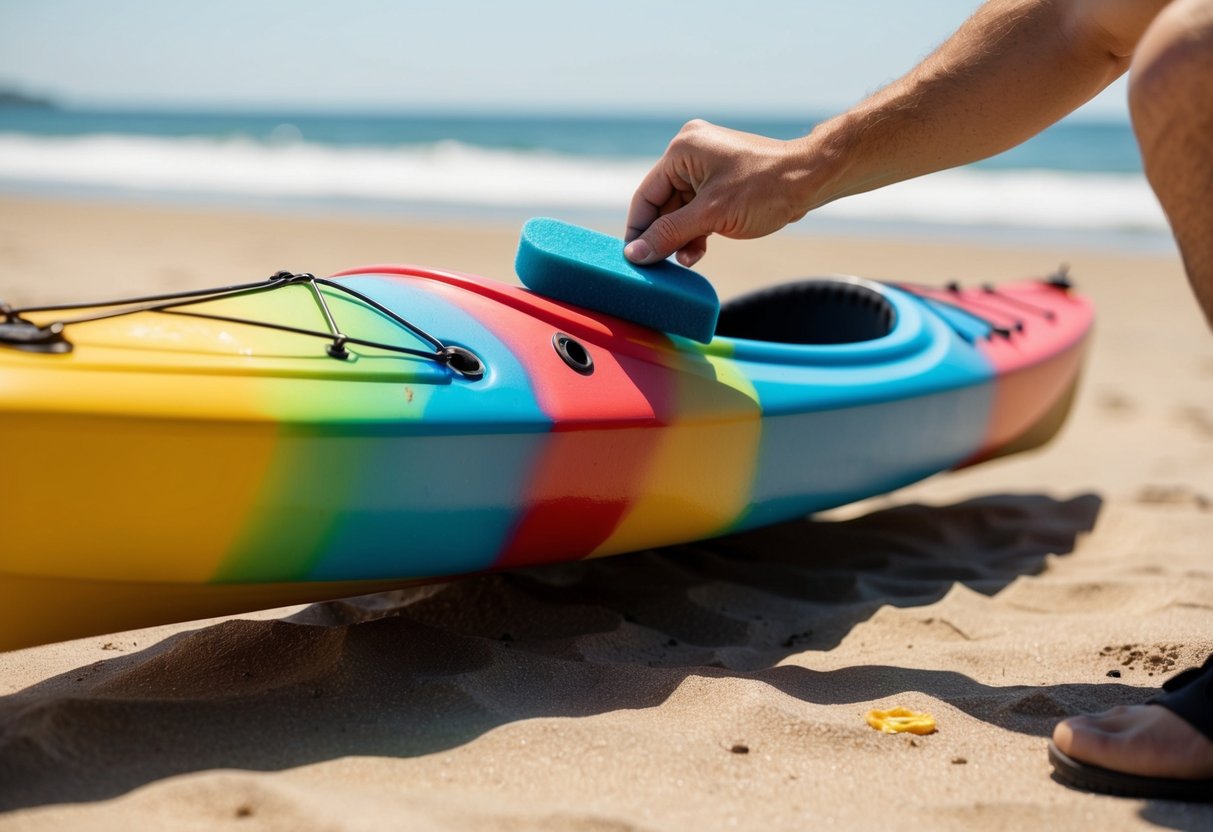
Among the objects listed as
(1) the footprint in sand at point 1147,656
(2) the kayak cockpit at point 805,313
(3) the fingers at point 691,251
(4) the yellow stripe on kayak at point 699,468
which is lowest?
(1) the footprint in sand at point 1147,656

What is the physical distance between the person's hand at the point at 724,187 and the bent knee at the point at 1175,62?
0.73 m

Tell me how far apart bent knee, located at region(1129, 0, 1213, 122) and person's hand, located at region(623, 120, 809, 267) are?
729mm

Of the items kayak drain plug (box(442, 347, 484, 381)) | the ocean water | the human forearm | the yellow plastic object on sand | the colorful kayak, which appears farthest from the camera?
the ocean water

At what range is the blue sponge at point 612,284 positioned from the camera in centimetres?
231

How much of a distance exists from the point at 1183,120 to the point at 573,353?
1112 mm

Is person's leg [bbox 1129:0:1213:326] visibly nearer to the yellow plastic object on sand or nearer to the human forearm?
the human forearm

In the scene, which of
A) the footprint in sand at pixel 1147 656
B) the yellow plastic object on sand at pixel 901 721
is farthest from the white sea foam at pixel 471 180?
the yellow plastic object on sand at pixel 901 721

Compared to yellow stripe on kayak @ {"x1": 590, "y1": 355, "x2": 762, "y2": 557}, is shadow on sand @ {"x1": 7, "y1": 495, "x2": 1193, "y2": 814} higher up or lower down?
lower down

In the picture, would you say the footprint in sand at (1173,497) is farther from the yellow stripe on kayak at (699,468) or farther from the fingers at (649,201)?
the fingers at (649,201)

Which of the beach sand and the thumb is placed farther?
the thumb

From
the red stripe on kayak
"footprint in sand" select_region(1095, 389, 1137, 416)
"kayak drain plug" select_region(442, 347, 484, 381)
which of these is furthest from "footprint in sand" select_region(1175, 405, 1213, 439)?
"kayak drain plug" select_region(442, 347, 484, 381)

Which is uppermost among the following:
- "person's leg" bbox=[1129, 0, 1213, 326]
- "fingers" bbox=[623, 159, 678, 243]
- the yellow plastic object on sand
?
"person's leg" bbox=[1129, 0, 1213, 326]

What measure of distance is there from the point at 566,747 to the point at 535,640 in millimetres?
550

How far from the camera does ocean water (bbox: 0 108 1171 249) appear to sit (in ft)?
40.7
